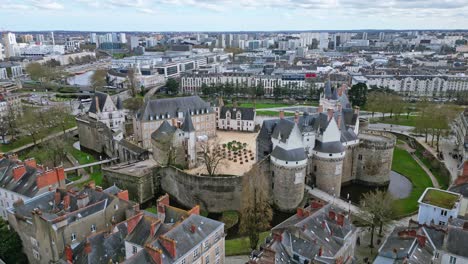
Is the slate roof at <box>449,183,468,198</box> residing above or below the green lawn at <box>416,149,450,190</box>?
above

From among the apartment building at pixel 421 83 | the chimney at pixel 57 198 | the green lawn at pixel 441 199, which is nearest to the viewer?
the green lawn at pixel 441 199

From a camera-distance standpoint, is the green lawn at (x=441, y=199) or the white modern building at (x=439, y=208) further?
the green lawn at (x=441, y=199)

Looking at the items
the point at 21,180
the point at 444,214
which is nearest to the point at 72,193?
the point at 21,180

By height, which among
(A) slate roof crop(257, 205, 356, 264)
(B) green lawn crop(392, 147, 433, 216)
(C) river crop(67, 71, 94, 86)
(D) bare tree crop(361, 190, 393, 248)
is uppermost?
(A) slate roof crop(257, 205, 356, 264)

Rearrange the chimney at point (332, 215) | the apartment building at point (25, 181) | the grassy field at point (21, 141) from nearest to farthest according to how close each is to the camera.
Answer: the chimney at point (332, 215)
the apartment building at point (25, 181)
the grassy field at point (21, 141)

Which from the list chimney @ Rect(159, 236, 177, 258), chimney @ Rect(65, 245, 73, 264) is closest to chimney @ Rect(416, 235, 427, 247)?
chimney @ Rect(159, 236, 177, 258)

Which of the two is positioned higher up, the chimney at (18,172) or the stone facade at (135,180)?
the chimney at (18,172)

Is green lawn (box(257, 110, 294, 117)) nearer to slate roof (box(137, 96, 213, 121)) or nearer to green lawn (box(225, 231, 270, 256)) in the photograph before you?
slate roof (box(137, 96, 213, 121))

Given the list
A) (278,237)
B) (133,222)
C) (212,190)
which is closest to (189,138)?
(212,190)

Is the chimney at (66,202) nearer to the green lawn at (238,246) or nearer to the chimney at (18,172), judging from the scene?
the chimney at (18,172)

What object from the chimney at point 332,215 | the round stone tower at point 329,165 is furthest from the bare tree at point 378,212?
the round stone tower at point 329,165
